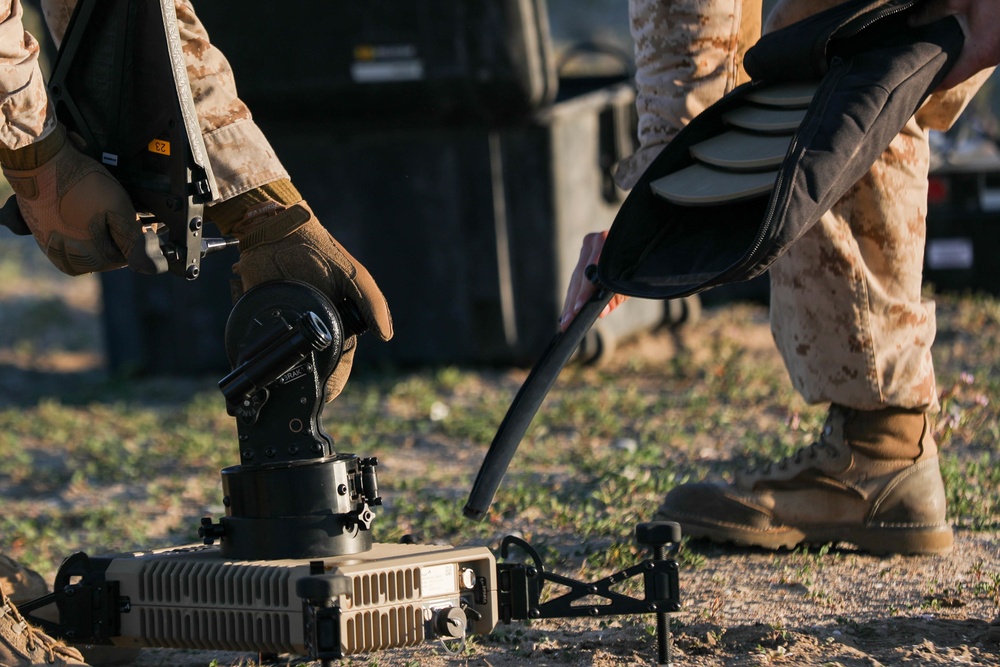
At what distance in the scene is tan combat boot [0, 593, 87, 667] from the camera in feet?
6.49

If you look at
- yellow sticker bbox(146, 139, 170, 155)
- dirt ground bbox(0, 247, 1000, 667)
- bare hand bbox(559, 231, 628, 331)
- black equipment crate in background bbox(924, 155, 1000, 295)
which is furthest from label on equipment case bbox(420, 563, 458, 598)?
black equipment crate in background bbox(924, 155, 1000, 295)

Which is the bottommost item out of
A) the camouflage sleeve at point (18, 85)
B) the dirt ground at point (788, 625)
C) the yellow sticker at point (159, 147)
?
the dirt ground at point (788, 625)

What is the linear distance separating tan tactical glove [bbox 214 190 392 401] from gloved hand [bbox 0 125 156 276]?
20 cm

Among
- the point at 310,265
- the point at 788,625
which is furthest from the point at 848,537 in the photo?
the point at 310,265

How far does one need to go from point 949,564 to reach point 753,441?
125 centimetres

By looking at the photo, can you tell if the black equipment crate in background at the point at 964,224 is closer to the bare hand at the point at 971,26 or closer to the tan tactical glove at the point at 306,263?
the bare hand at the point at 971,26

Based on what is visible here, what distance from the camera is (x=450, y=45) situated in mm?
4840

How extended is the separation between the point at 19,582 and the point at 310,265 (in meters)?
0.88

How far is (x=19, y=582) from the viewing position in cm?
245

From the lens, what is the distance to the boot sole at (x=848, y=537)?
2725 millimetres

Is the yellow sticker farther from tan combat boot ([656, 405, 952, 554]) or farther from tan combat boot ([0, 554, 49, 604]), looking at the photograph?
tan combat boot ([656, 405, 952, 554])

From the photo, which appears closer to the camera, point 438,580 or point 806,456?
point 438,580

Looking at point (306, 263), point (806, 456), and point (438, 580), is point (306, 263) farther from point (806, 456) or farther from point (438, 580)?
point (806, 456)

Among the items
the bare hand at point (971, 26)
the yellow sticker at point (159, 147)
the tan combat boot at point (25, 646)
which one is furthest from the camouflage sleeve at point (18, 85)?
the bare hand at point (971, 26)
